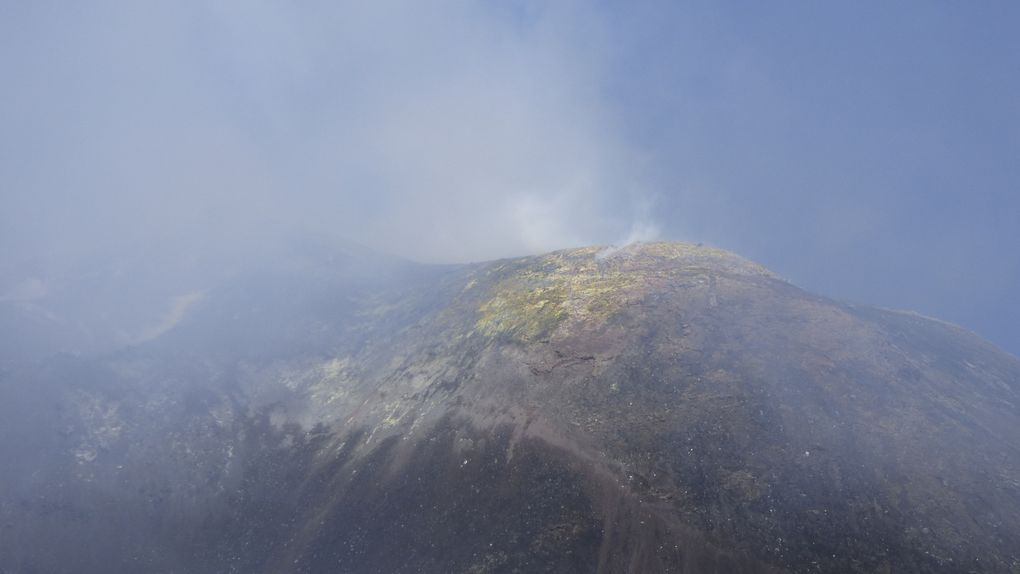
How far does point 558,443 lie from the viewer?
116 feet

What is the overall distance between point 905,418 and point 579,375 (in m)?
22.8

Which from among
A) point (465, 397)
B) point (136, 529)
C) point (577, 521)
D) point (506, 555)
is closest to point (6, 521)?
point (136, 529)

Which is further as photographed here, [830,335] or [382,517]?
[830,335]

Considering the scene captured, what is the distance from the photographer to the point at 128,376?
60.4 metres

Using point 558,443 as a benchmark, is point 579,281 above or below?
above

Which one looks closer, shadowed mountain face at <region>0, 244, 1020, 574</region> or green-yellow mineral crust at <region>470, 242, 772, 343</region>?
shadowed mountain face at <region>0, 244, 1020, 574</region>

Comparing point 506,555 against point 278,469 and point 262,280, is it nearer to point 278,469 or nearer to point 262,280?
point 278,469

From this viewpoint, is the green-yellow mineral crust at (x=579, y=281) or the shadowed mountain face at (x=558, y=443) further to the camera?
the green-yellow mineral crust at (x=579, y=281)

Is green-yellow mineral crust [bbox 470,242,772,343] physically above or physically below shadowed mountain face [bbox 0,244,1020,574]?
above

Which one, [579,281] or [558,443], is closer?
[558,443]

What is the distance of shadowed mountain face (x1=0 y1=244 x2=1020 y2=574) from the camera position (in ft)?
91.7

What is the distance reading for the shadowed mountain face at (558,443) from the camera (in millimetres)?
27938

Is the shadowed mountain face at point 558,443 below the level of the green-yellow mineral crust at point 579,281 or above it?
below

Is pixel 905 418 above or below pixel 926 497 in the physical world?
above
